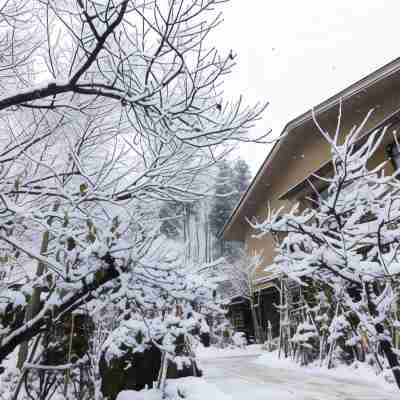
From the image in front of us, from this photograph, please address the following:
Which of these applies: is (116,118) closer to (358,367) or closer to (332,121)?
(358,367)

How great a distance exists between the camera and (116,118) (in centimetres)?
448

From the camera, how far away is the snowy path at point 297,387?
4809 millimetres

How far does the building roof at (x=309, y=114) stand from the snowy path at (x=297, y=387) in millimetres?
3780

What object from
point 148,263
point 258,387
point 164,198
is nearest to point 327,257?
point 148,263

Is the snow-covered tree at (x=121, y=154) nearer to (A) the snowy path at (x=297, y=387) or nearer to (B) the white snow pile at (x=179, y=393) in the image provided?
(B) the white snow pile at (x=179, y=393)

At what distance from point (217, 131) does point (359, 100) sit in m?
9.59

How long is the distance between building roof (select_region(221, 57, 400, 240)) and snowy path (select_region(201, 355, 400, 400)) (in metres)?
3.78

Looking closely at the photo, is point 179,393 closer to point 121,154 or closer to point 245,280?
point 121,154

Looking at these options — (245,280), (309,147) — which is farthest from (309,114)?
(245,280)

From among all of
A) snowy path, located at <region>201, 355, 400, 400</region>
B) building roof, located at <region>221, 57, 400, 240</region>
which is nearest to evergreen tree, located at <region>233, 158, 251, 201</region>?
building roof, located at <region>221, 57, 400, 240</region>

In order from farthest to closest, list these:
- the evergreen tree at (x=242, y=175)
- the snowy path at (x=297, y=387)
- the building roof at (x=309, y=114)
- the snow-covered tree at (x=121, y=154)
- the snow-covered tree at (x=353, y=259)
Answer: the evergreen tree at (x=242, y=175)
the building roof at (x=309, y=114)
the snowy path at (x=297, y=387)
the snow-covered tree at (x=121, y=154)
the snow-covered tree at (x=353, y=259)

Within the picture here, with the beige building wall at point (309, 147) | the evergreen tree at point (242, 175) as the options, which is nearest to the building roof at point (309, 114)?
the beige building wall at point (309, 147)

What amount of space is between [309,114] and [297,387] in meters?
8.83

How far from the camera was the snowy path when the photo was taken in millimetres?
4809
